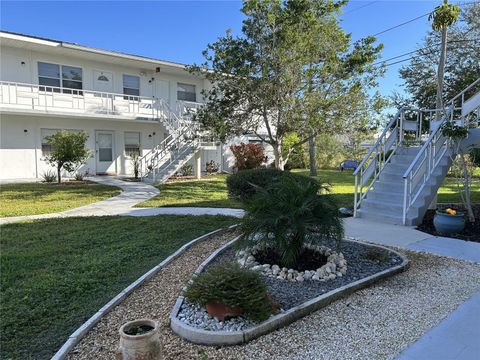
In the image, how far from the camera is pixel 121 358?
2.41 m

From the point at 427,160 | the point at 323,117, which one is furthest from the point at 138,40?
the point at 427,160

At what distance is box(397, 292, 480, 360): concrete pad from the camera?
274cm

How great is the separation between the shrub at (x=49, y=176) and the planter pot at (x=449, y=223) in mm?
14363

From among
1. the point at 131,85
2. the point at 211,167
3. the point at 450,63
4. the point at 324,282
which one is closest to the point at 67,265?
the point at 324,282

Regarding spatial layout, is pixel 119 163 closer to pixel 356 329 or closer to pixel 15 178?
pixel 15 178

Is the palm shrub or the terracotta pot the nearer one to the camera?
the terracotta pot

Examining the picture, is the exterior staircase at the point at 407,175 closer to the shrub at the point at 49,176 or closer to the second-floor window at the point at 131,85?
the shrub at the point at 49,176

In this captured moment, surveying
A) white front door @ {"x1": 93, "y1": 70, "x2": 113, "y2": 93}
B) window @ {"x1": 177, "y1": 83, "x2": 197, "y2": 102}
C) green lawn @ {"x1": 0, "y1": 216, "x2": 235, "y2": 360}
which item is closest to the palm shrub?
green lawn @ {"x1": 0, "y1": 216, "x2": 235, "y2": 360}

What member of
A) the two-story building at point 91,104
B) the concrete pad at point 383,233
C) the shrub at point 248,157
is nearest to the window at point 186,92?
the two-story building at point 91,104

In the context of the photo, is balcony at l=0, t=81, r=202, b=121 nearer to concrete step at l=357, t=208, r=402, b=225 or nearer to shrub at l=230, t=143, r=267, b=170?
shrub at l=230, t=143, r=267, b=170

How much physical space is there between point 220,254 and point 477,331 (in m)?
3.14

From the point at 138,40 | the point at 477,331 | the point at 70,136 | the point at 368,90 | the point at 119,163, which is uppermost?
the point at 138,40

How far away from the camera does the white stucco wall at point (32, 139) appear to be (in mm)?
15031

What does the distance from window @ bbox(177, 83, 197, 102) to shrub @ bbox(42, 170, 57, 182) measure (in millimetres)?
7987
